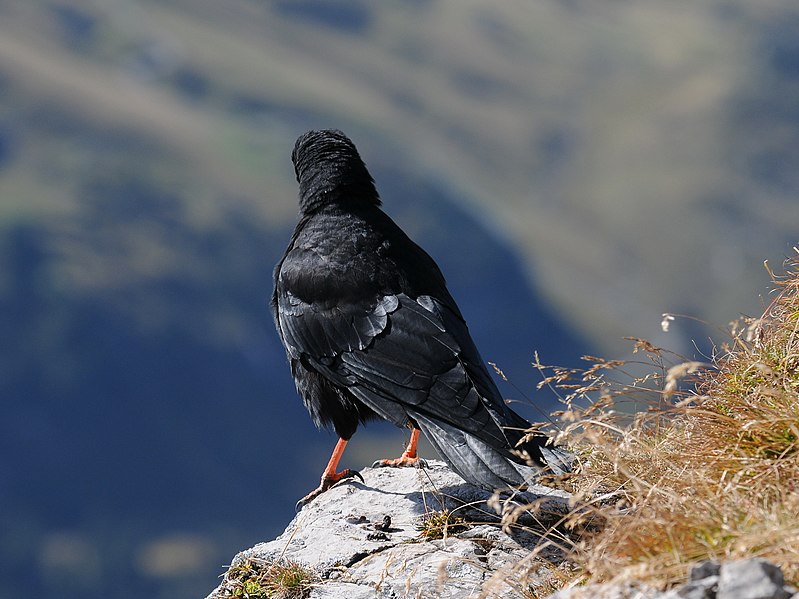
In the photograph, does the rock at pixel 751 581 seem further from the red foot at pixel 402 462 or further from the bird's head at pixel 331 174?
the bird's head at pixel 331 174

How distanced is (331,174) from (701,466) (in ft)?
16.2

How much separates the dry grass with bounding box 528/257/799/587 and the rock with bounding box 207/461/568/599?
414 millimetres

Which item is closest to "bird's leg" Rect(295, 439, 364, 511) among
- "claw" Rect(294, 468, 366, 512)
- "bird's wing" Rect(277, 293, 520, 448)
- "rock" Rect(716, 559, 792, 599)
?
"claw" Rect(294, 468, 366, 512)

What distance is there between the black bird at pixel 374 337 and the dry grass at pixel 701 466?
58 cm

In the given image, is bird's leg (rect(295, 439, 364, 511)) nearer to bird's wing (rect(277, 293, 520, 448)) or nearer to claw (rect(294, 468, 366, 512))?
claw (rect(294, 468, 366, 512))

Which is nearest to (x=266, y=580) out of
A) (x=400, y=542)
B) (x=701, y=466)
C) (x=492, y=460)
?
(x=400, y=542)

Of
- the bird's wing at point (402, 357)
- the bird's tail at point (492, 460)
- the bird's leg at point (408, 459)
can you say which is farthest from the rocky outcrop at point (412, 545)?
the bird's wing at point (402, 357)

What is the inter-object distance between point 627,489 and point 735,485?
1.01 meters

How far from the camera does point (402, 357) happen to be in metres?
7.07

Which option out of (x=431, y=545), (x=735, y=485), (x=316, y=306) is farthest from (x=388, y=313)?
(x=735, y=485)

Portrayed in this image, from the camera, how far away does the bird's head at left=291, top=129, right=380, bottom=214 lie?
8.86 m

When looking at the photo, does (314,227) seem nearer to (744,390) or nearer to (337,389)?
(337,389)

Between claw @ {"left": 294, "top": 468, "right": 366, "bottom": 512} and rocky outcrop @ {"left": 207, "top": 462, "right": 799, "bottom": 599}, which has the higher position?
claw @ {"left": 294, "top": 468, "right": 366, "bottom": 512}

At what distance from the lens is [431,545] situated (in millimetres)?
5875
